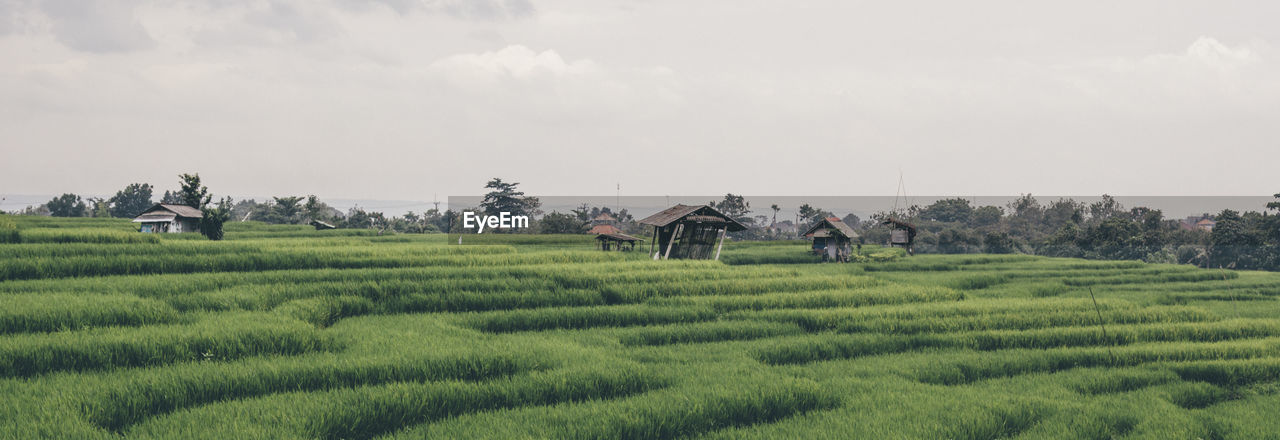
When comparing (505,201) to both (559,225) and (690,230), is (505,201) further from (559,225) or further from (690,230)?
(690,230)

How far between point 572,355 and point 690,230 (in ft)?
63.2

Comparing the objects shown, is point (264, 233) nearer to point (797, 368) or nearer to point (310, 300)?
point (310, 300)

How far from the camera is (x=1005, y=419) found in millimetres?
7930

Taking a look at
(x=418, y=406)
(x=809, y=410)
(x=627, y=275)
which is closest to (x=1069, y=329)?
(x=809, y=410)

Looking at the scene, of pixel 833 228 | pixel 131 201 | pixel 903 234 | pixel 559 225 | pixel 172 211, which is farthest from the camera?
pixel 131 201

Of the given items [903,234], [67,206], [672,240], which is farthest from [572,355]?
[67,206]

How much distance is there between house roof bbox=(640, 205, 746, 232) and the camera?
89.6 ft

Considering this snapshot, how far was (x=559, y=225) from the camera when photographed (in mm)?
60375

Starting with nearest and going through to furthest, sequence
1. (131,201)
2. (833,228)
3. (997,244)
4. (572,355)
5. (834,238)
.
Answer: (572,355) → (833,228) → (834,238) → (997,244) → (131,201)

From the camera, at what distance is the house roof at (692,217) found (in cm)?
2731

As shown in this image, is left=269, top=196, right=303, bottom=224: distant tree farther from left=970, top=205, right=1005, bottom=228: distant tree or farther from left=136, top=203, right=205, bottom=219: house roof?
left=970, top=205, right=1005, bottom=228: distant tree

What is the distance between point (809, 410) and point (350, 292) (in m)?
10.7

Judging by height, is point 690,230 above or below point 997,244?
above

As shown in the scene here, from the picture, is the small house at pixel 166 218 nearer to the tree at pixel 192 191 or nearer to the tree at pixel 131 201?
the tree at pixel 192 191
